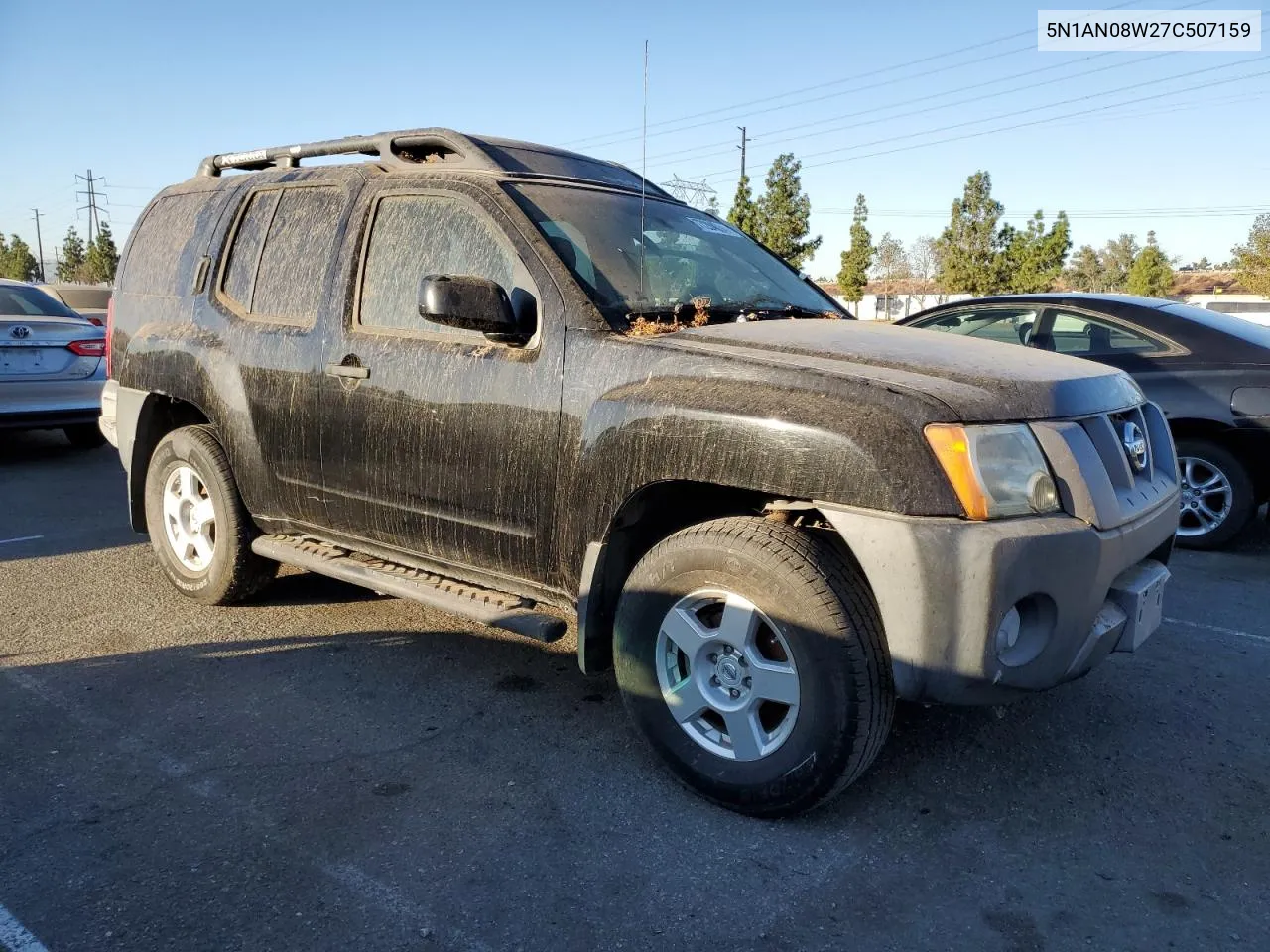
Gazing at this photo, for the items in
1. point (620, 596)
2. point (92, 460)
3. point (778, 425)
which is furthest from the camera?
point (92, 460)

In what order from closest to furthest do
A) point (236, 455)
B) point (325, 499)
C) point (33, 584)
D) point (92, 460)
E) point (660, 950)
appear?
point (660, 950), point (325, 499), point (236, 455), point (33, 584), point (92, 460)

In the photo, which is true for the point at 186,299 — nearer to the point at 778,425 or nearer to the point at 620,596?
the point at 620,596

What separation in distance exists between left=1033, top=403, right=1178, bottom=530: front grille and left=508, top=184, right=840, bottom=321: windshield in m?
1.26

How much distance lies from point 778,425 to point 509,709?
1.67m

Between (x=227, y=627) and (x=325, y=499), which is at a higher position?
(x=325, y=499)

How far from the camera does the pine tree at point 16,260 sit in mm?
61084

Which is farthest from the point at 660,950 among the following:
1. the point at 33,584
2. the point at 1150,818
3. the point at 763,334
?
the point at 33,584

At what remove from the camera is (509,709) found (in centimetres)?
372

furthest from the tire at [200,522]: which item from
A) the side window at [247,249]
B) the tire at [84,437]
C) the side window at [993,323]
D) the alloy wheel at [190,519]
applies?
the tire at [84,437]

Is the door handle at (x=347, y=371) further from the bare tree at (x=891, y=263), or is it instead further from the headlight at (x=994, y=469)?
the bare tree at (x=891, y=263)

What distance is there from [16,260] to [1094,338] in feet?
231

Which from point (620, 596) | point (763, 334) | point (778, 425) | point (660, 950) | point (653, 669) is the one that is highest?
point (763, 334)

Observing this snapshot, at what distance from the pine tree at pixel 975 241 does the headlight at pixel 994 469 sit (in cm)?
3906

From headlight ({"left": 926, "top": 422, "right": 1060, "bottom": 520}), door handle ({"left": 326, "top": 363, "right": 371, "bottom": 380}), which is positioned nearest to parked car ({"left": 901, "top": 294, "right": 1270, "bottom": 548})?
headlight ({"left": 926, "top": 422, "right": 1060, "bottom": 520})
